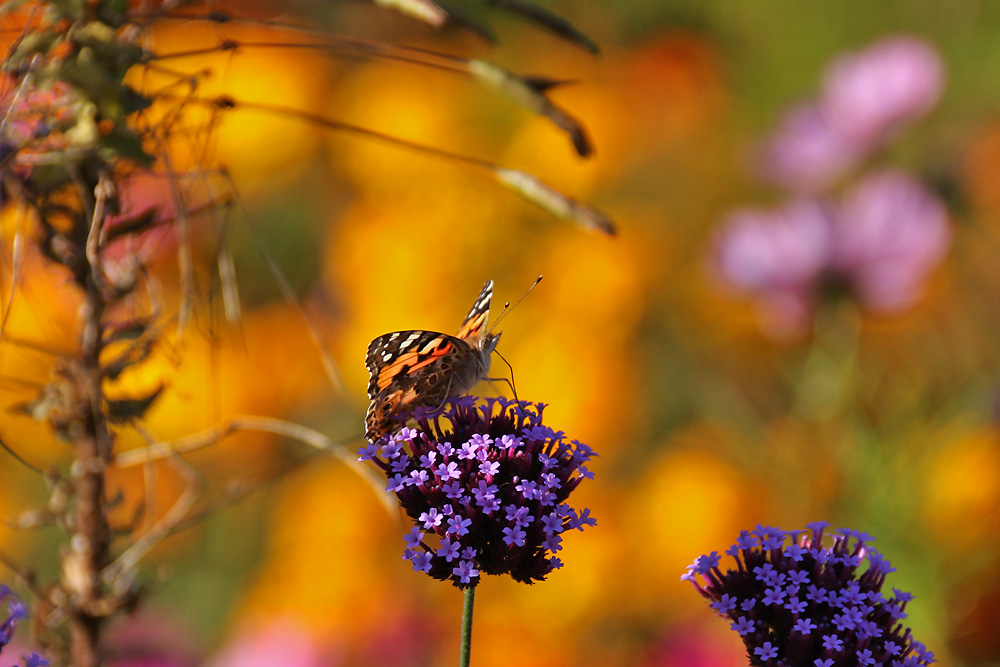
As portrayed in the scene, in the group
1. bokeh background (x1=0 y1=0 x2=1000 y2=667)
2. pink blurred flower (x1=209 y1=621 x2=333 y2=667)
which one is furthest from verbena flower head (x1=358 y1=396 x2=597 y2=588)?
pink blurred flower (x1=209 y1=621 x2=333 y2=667)

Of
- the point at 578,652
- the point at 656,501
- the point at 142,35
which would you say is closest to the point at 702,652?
the point at 578,652

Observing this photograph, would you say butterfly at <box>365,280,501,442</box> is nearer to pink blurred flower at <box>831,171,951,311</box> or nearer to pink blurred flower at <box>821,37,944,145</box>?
pink blurred flower at <box>831,171,951,311</box>

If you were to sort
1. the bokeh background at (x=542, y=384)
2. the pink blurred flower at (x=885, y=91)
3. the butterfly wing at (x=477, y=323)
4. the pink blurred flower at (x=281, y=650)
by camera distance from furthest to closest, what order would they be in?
1. the pink blurred flower at (x=885, y=91)
2. the bokeh background at (x=542, y=384)
3. the pink blurred flower at (x=281, y=650)
4. the butterfly wing at (x=477, y=323)

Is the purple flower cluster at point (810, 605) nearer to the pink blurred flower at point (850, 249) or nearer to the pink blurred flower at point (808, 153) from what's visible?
the pink blurred flower at point (850, 249)

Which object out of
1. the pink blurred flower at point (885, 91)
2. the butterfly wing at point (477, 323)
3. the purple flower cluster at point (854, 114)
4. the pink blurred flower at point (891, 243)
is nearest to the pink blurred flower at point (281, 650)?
the butterfly wing at point (477, 323)

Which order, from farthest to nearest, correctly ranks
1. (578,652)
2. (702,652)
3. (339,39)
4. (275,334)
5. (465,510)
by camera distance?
(275,334) → (578,652) → (702,652) → (339,39) → (465,510)

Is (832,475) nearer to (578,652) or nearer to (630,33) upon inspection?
(578,652)

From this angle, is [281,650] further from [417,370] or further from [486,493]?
[486,493]
